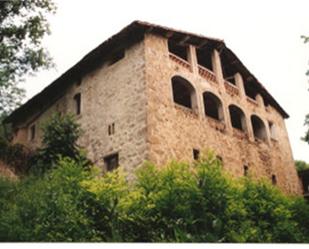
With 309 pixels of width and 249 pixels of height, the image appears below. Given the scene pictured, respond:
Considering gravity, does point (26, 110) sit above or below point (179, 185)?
above

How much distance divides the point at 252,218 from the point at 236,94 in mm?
10462

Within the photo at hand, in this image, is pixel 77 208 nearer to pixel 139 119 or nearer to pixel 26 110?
pixel 139 119

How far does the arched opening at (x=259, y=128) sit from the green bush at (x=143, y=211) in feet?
37.8

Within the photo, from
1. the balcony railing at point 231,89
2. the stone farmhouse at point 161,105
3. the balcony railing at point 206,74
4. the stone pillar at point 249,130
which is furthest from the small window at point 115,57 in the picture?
the stone pillar at point 249,130

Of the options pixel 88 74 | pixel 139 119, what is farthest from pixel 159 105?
pixel 88 74

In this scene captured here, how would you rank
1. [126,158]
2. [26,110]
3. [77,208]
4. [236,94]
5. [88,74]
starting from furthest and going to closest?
Result: [26,110]
[236,94]
[88,74]
[126,158]
[77,208]

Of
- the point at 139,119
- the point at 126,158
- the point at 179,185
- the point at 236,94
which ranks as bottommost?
the point at 179,185

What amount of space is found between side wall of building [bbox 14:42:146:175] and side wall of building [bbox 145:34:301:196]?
423 millimetres

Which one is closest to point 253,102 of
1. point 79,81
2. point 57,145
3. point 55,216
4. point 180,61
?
point 180,61

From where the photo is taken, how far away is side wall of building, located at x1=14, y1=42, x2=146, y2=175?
12812mm

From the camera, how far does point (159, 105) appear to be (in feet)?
43.7

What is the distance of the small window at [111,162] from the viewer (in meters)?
13.4

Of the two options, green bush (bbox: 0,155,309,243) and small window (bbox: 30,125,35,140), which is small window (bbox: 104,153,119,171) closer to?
green bush (bbox: 0,155,309,243)

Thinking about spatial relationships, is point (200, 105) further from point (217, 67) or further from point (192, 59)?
point (217, 67)
